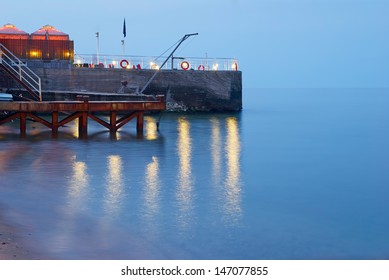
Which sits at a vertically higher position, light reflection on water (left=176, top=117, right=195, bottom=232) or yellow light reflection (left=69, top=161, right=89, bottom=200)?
yellow light reflection (left=69, top=161, right=89, bottom=200)

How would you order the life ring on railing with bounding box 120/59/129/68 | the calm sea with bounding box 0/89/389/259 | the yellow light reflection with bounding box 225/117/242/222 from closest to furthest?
the calm sea with bounding box 0/89/389/259 → the yellow light reflection with bounding box 225/117/242/222 → the life ring on railing with bounding box 120/59/129/68

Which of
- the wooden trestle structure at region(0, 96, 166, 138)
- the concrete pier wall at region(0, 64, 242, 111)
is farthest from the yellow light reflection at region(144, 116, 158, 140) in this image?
the concrete pier wall at region(0, 64, 242, 111)

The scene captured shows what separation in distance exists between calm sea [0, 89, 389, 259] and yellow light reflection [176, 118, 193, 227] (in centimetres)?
5

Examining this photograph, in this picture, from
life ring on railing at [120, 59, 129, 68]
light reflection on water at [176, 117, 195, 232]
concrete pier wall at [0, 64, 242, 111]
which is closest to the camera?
light reflection on water at [176, 117, 195, 232]

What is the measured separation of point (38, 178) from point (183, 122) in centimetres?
2714

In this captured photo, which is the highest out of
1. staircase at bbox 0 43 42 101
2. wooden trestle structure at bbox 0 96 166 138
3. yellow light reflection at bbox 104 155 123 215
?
staircase at bbox 0 43 42 101

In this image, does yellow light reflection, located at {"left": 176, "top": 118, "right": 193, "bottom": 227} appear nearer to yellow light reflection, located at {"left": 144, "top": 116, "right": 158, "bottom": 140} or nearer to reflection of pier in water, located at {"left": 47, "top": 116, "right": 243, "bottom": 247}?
reflection of pier in water, located at {"left": 47, "top": 116, "right": 243, "bottom": 247}

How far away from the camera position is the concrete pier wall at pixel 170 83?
51875mm

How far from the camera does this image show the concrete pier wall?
170 ft

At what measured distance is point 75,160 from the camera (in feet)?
84.2

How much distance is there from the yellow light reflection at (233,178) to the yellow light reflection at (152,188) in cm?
195
